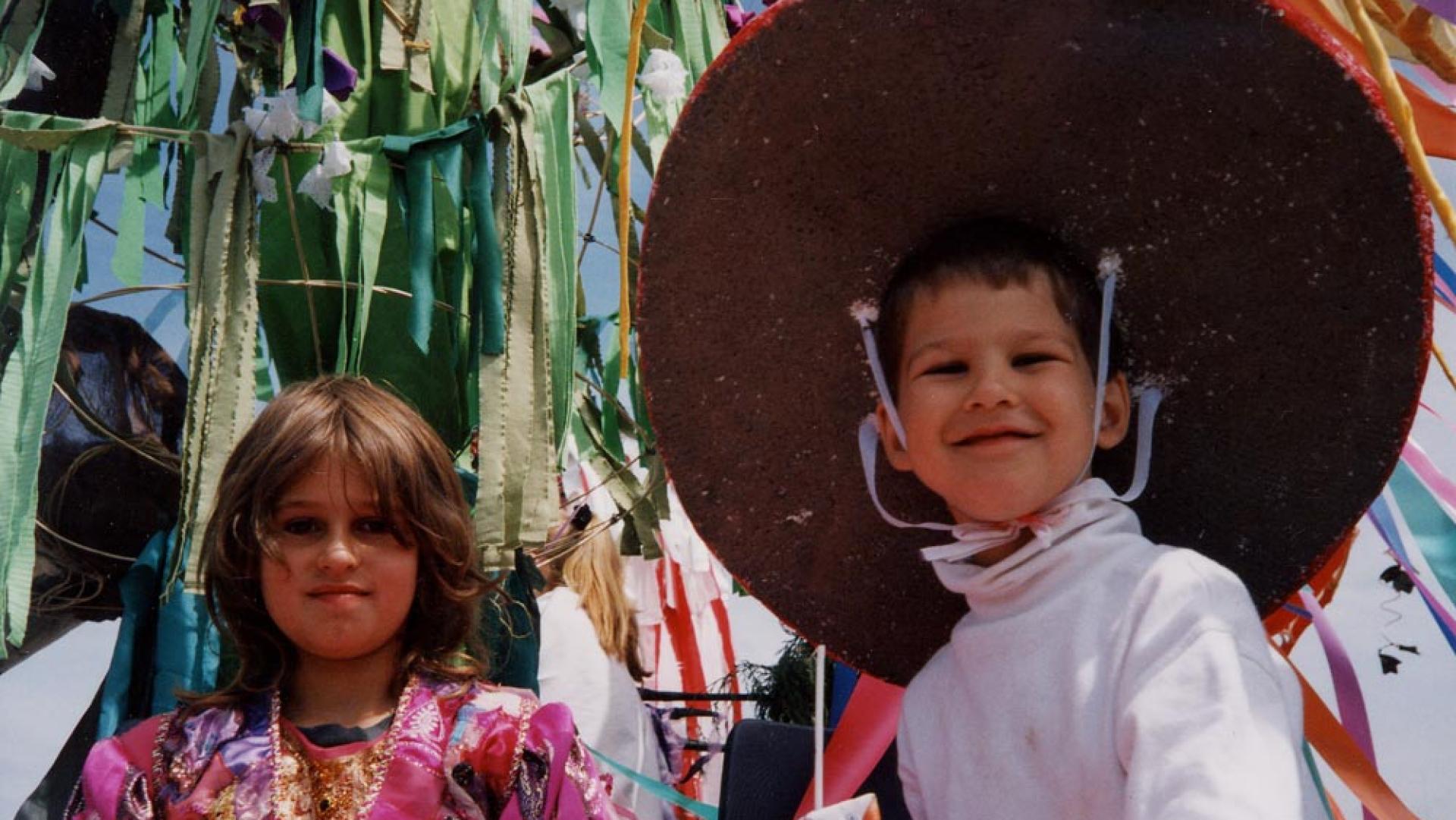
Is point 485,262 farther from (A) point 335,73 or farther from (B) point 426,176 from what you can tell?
(A) point 335,73

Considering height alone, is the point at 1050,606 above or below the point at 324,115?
below

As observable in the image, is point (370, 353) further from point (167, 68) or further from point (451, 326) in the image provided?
point (167, 68)

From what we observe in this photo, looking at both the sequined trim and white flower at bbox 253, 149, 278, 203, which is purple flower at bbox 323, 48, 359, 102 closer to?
white flower at bbox 253, 149, 278, 203

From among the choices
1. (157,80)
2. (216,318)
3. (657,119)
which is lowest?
(216,318)

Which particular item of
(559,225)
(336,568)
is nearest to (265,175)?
(559,225)

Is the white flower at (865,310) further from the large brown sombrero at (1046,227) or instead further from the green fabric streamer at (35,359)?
the green fabric streamer at (35,359)

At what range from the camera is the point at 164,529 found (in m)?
2.23

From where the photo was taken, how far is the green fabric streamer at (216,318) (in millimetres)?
1958

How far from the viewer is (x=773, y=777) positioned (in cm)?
132

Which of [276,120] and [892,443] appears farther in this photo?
[276,120]

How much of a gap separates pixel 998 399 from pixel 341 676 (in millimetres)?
861

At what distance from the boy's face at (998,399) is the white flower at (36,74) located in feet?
6.62

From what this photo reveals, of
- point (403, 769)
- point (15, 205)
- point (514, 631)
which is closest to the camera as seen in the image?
point (403, 769)

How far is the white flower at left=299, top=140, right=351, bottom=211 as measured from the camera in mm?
2146
